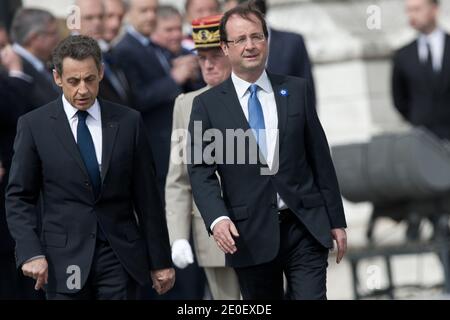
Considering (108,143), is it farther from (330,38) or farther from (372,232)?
(330,38)

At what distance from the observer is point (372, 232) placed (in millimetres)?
13047

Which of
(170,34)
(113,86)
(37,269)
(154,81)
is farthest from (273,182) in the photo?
(170,34)

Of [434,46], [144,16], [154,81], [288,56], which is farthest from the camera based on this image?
[434,46]

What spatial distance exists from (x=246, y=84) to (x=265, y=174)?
18.1 inches

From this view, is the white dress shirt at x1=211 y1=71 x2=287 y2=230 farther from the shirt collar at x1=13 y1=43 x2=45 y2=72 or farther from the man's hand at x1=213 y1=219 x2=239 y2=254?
the shirt collar at x1=13 y1=43 x2=45 y2=72

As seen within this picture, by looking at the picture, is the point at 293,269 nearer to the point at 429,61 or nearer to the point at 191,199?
the point at 191,199

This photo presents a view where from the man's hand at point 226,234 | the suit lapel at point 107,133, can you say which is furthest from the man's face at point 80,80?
the man's hand at point 226,234

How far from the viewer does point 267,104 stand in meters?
8.09

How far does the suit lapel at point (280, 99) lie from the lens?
7.97 m

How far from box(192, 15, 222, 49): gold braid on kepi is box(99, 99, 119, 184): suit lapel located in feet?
3.98

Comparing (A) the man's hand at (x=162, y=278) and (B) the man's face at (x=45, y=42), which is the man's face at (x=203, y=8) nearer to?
(B) the man's face at (x=45, y=42)

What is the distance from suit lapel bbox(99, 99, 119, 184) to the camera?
25.9ft

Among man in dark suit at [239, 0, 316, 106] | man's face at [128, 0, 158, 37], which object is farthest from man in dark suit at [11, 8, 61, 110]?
man in dark suit at [239, 0, 316, 106]
